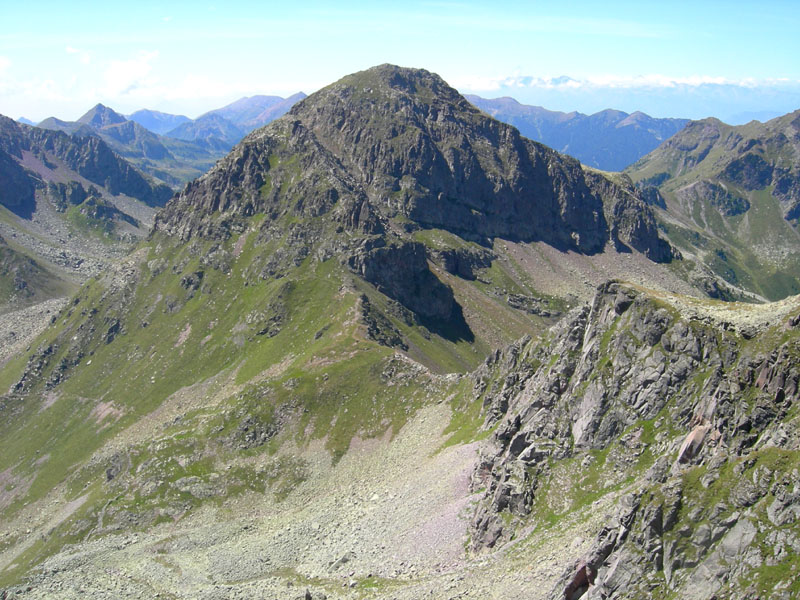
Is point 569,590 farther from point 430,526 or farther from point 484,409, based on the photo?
point 484,409

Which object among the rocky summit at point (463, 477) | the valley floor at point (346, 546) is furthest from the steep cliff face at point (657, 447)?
the valley floor at point (346, 546)

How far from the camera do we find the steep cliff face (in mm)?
44094

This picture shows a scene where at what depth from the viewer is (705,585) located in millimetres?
42906

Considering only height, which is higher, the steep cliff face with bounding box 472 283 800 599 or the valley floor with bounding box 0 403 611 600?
the steep cliff face with bounding box 472 283 800 599

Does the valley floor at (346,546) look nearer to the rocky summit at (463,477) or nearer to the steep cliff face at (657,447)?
the rocky summit at (463,477)

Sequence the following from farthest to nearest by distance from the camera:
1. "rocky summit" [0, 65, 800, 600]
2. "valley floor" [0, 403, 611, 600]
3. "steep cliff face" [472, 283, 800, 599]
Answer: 1. "valley floor" [0, 403, 611, 600]
2. "rocky summit" [0, 65, 800, 600]
3. "steep cliff face" [472, 283, 800, 599]

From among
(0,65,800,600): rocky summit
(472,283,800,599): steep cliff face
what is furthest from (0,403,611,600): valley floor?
(472,283,800,599): steep cliff face

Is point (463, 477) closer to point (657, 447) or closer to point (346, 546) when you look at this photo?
point (346, 546)

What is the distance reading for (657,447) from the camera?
226 ft

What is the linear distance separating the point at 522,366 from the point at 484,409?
12.8 metres

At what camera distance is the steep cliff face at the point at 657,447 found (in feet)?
145

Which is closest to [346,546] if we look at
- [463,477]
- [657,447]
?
[463,477]

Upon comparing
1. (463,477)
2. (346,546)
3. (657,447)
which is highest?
(657,447)

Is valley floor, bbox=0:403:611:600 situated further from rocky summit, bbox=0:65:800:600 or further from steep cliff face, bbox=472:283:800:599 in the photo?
steep cliff face, bbox=472:283:800:599
